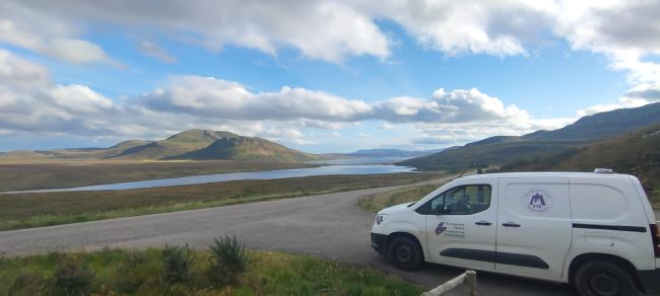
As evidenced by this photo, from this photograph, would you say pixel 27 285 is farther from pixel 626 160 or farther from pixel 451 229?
pixel 626 160

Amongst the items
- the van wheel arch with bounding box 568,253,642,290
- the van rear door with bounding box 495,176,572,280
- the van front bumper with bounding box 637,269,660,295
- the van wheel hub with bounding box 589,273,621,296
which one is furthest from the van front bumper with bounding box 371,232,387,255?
the van front bumper with bounding box 637,269,660,295

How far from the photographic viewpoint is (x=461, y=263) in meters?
7.96

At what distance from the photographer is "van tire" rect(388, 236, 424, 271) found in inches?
333

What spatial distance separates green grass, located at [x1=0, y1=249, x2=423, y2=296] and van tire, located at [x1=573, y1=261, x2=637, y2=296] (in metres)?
2.62

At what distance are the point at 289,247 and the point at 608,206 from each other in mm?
7226

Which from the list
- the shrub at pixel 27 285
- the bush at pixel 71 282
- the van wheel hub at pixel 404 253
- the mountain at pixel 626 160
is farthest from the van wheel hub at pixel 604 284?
the mountain at pixel 626 160

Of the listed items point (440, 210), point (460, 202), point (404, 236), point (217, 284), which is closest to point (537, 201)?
point (460, 202)

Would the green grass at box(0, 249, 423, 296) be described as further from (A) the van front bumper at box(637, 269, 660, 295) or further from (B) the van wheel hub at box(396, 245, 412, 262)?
(A) the van front bumper at box(637, 269, 660, 295)

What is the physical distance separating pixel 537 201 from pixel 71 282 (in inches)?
301

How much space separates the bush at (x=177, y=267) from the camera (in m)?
6.42

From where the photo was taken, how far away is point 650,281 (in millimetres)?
6211

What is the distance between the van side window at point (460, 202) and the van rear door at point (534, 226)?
14.6 inches

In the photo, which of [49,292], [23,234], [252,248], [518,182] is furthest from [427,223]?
[23,234]

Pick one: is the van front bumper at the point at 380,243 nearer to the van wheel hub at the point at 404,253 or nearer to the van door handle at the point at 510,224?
the van wheel hub at the point at 404,253
